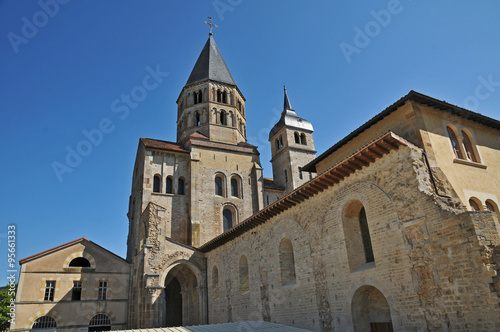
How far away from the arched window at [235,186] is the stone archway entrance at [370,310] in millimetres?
17802

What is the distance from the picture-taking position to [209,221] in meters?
25.1

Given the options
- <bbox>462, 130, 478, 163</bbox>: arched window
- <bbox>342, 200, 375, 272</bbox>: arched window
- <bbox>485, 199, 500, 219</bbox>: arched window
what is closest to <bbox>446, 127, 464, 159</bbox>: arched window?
<bbox>462, 130, 478, 163</bbox>: arched window

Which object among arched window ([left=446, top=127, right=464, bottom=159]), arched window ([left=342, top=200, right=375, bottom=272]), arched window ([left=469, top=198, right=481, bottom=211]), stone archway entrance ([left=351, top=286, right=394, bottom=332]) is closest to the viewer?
stone archway entrance ([left=351, top=286, right=394, bottom=332])

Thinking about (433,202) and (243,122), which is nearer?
(433,202)

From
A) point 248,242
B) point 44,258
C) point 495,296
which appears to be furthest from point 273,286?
point 44,258

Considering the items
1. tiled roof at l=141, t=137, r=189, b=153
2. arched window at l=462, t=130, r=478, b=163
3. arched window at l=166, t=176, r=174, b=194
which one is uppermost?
tiled roof at l=141, t=137, r=189, b=153

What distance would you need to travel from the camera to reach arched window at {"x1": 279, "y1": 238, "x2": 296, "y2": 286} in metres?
14.0

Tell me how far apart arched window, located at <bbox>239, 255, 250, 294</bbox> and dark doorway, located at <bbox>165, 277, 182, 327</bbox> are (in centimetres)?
798

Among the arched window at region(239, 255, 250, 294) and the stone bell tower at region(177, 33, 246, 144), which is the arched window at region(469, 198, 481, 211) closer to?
the arched window at region(239, 255, 250, 294)

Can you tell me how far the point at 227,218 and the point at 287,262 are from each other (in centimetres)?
1251

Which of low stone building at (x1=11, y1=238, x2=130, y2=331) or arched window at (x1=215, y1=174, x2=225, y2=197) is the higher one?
arched window at (x1=215, y1=174, x2=225, y2=197)

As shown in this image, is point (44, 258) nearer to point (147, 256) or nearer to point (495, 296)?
point (147, 256)

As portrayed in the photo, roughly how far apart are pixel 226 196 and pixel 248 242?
9.92 metres

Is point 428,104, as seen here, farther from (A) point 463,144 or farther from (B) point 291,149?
(B) point 291,149
